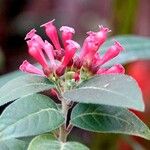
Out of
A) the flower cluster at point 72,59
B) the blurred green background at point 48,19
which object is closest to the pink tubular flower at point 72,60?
the flower cluster at point 72,59

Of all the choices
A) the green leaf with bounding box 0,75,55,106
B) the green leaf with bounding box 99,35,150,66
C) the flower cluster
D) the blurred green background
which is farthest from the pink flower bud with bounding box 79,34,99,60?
the blurred green background

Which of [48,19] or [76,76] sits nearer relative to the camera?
[76,76]

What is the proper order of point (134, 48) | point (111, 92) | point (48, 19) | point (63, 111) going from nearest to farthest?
point (111, 92) → point (63, 111) → point (134, 48) → point (48, 19)

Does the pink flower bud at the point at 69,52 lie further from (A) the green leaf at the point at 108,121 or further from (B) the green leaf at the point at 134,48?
(B) the green leaf at the point at 134,48

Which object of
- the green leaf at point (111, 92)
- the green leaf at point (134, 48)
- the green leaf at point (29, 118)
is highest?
the green leaf at point (111, 92)

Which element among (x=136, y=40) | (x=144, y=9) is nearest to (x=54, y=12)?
(x=144, y=9)

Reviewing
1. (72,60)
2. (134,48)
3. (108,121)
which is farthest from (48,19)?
(108,121)

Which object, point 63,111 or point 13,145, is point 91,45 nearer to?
point 63,111

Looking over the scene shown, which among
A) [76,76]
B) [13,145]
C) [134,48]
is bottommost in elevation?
[134,48]
